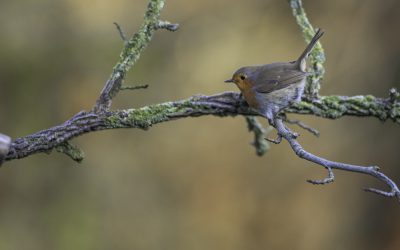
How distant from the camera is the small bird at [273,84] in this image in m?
3.07

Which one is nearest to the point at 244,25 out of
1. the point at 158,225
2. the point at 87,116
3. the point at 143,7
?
the point at 143,7

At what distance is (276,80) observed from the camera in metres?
3.65

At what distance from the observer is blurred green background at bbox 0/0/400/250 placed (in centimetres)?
673

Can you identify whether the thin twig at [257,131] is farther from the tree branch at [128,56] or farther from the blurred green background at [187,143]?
the blurred green background at [187,143]

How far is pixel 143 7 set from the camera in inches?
270

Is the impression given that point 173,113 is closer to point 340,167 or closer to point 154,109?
point 154,109

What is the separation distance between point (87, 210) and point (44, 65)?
5.53 feet

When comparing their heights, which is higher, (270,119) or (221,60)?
(221,60)

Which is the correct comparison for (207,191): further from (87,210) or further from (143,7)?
(143,7)

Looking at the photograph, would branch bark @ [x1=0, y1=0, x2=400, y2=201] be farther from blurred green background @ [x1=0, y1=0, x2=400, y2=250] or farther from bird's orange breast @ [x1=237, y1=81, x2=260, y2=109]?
blurred green background @ [x1=0, y1=0, x2=400, y2=250]

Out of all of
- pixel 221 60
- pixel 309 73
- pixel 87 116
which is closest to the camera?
pixel 87 116

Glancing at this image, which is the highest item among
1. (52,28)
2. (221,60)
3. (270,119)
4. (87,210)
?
(52,28)

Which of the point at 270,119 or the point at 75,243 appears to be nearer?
the point at 270,119

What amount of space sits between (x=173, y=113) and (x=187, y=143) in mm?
3966
